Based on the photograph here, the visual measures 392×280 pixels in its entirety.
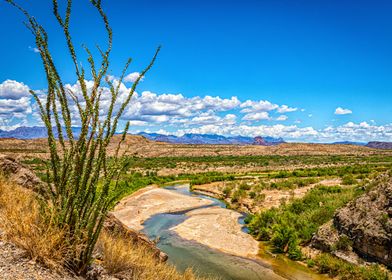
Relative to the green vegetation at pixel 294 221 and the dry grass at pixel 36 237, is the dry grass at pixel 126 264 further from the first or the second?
the green vegetation at pixel 294 221

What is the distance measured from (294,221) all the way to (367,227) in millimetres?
5878

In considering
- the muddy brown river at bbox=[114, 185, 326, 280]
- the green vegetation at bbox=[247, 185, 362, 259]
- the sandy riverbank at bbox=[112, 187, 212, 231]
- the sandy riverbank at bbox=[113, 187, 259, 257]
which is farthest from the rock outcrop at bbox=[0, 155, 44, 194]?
the green vegetation at bbox=[247, 185, 362, 259]

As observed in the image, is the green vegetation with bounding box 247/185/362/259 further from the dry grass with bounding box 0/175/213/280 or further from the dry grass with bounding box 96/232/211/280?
the dry grass with bounding box 0/175/213/280

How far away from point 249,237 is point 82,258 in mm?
16030

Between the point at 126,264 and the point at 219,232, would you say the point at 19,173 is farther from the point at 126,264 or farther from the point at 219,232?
the point at 219,232

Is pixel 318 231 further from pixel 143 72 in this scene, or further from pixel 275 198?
pixel 143 72

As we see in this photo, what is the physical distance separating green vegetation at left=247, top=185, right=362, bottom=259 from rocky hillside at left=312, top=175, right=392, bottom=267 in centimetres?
124

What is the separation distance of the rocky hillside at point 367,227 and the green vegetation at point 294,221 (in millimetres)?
1239

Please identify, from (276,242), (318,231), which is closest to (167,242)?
(276,242)

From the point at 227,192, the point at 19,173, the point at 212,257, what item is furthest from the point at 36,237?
the point at 227,192

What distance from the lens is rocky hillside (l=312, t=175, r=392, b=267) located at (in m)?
14.7

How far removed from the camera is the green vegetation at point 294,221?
18234mm

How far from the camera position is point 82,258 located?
582cm

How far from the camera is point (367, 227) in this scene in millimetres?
15641
